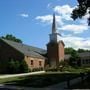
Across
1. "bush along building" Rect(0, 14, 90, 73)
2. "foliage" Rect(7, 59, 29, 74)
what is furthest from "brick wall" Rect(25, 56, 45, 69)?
"foliage" Rect(7, 59, 29, 74)

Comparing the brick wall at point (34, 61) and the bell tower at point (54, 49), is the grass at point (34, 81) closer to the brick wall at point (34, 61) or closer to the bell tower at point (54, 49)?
the brick wall at point (34, 61)

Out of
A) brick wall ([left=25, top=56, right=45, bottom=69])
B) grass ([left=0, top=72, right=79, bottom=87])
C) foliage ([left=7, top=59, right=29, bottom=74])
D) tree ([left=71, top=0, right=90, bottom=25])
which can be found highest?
tree ([left=71, top=0, right=90, bottom=25])

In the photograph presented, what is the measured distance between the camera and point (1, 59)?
59469 mm

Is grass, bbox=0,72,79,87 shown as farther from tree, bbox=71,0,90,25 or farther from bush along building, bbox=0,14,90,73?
bush along building, bbox=0,14,90,73

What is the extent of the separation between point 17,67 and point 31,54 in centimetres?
838

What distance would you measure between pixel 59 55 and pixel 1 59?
20.6 metres

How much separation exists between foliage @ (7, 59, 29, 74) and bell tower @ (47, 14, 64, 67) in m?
19.5

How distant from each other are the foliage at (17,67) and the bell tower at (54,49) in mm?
19503

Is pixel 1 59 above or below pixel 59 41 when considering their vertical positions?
below

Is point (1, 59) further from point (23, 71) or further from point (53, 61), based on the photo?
point (53, 61)

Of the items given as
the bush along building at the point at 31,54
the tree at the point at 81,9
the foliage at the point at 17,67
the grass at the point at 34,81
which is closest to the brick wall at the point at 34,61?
the bush along building at the point at 31,54

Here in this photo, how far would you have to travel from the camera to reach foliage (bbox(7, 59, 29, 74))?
177 feet

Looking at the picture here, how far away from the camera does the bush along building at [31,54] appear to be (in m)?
57.7

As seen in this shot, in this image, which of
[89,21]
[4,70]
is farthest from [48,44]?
[89,21]
